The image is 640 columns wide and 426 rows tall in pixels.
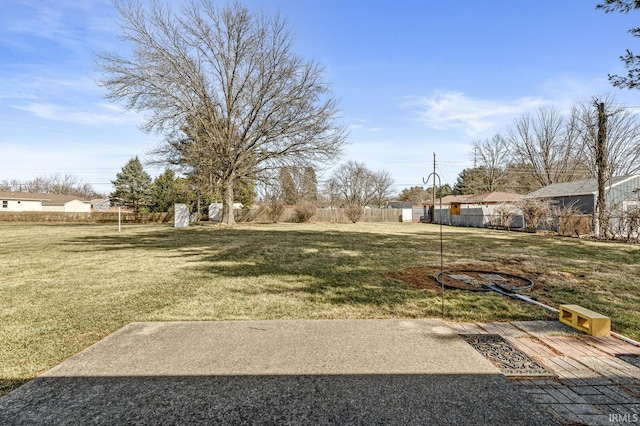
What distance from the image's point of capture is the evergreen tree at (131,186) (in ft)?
134

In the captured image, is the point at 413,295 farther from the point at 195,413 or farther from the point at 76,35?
the point at 76,35

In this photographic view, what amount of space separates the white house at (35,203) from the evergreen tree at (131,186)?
14.3 ft

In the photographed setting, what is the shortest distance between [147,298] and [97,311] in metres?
0.68

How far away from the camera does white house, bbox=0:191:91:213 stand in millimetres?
38969

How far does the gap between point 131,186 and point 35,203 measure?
14.1 m

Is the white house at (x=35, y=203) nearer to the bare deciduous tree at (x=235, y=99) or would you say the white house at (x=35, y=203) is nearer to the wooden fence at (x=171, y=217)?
the wooden fence at (x=171, y=217)

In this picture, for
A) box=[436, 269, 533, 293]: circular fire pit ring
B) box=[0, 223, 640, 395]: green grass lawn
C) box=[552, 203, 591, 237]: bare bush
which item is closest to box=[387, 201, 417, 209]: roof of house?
box=[552, 203, 591, 237]: bare bush

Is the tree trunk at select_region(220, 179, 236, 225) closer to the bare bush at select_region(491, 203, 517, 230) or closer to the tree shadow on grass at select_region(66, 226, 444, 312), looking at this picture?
the tree shadow on grass at select_region(66, 226, 444, 312)

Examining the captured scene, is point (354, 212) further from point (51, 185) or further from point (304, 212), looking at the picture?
point (51, 185)

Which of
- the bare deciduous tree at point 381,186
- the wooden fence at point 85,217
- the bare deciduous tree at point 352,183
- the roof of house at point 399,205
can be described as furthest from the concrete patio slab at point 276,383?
the roof of house at point 399,205

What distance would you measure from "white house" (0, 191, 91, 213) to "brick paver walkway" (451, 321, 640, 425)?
48.8 m

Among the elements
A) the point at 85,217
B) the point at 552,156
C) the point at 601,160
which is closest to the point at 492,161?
the point at 552,156

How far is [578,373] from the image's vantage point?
7.38 feet

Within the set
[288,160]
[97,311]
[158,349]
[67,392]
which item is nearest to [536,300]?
[158,349]
